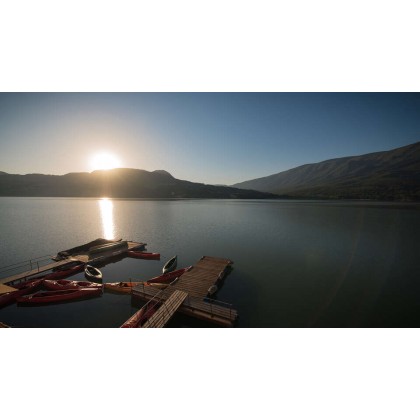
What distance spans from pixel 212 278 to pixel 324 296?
11.5 meters

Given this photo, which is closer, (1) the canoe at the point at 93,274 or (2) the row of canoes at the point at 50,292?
(2) the row of canoes at the point at 50,292

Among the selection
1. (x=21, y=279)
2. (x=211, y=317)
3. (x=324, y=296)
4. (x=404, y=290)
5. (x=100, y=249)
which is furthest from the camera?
(x=100, y=249)

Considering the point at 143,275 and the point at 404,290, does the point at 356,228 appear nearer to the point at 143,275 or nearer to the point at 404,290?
the point at 404,290

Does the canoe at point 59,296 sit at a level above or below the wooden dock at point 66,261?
below

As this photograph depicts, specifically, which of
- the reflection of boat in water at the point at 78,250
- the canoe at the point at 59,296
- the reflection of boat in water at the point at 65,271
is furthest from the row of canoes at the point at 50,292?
the reflection of boat in water at the point at 78,250

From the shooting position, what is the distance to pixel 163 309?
625 inches

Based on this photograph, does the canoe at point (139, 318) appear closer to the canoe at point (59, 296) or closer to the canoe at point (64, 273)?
the canoe at point (59, 296)

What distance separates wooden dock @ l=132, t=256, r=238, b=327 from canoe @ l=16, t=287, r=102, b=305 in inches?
198

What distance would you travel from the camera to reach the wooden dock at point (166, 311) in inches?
567

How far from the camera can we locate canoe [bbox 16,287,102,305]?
19.3m

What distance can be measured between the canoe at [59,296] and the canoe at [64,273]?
5.49 meters

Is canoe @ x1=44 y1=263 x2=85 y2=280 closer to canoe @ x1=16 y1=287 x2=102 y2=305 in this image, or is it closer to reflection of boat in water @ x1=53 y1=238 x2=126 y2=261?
reflection of boat in water @ x1=53 y1=238 x2=126 y2=261

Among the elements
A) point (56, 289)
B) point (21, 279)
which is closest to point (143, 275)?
point (56, 289)

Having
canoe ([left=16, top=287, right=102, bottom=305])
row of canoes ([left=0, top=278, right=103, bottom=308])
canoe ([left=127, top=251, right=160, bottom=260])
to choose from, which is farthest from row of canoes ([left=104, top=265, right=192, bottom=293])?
canoe ([left=127, top=251, right=160, bottom=260])
